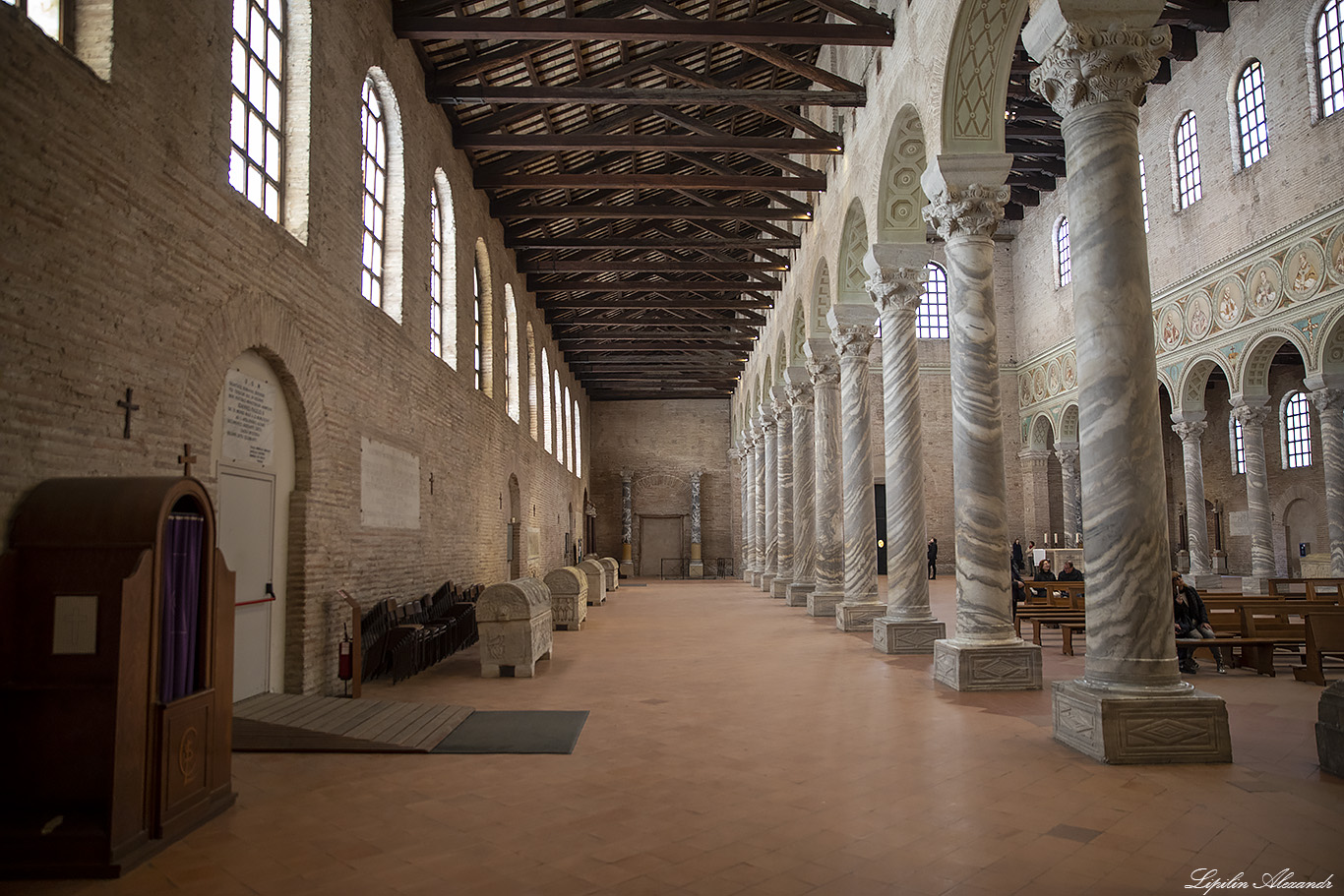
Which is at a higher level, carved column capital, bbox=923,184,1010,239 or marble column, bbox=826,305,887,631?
carved column capital, bbox=923,184,1010,239

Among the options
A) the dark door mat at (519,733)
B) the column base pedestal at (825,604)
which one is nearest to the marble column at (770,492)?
the column base pedestal at (825,604)

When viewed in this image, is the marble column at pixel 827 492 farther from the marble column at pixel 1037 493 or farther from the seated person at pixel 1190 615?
the marble column at pixel 1037 493

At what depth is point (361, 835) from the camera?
14.6 feet

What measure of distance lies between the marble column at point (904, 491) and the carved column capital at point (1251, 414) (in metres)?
13.2

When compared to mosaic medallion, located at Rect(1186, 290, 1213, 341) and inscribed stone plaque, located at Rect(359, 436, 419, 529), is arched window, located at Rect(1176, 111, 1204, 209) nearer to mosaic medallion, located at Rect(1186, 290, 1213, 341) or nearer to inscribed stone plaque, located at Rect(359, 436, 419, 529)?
mosaic medallion, located at Rect(1186, 290, 1213, 341)

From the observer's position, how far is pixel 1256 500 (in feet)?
67.8

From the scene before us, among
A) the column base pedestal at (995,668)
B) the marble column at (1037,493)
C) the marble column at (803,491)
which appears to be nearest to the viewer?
the column base pedestal at (995,668)

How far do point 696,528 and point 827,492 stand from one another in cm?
2203

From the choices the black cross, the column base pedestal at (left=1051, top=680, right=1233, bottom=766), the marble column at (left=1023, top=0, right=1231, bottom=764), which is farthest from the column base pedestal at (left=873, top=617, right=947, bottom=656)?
the black cross

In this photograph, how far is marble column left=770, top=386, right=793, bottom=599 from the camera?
22984 millimetres

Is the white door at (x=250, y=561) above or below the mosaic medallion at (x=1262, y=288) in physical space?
below

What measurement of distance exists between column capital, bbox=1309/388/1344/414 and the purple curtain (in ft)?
67.8

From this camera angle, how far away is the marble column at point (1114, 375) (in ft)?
19.0

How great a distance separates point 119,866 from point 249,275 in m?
4.93
